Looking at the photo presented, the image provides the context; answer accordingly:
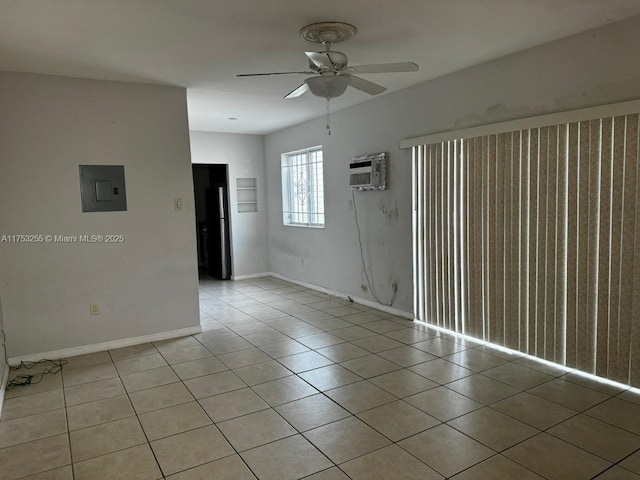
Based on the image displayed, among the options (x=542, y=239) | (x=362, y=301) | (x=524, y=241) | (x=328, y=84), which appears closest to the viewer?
(x=328, y=84)

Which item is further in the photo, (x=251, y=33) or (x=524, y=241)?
(x=524, y=241)

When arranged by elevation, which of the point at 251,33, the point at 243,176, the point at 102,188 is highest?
the point at 251,33

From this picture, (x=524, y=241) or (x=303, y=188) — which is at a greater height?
(x=303, y=188)

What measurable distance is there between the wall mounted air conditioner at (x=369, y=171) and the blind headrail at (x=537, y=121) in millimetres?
507

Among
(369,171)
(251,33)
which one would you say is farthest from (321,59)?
(369,171)

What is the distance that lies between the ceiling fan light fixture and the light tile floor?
2109 millimetres

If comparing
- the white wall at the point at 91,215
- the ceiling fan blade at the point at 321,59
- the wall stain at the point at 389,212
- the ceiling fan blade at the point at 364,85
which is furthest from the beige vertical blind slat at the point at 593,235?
the white wall at the point at 91,215

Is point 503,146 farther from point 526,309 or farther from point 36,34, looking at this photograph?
point 36,34

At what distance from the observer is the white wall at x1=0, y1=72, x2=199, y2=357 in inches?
148

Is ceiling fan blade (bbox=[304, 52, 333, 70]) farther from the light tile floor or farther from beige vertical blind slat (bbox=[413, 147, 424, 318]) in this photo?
the light tile floor

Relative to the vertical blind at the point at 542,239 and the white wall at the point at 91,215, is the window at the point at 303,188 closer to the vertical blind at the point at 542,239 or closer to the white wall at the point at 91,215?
the vertical blind at the point at 542,239

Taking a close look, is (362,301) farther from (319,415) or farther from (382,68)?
(382,68)

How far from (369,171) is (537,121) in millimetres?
2071

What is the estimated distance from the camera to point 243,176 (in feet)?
24.8
